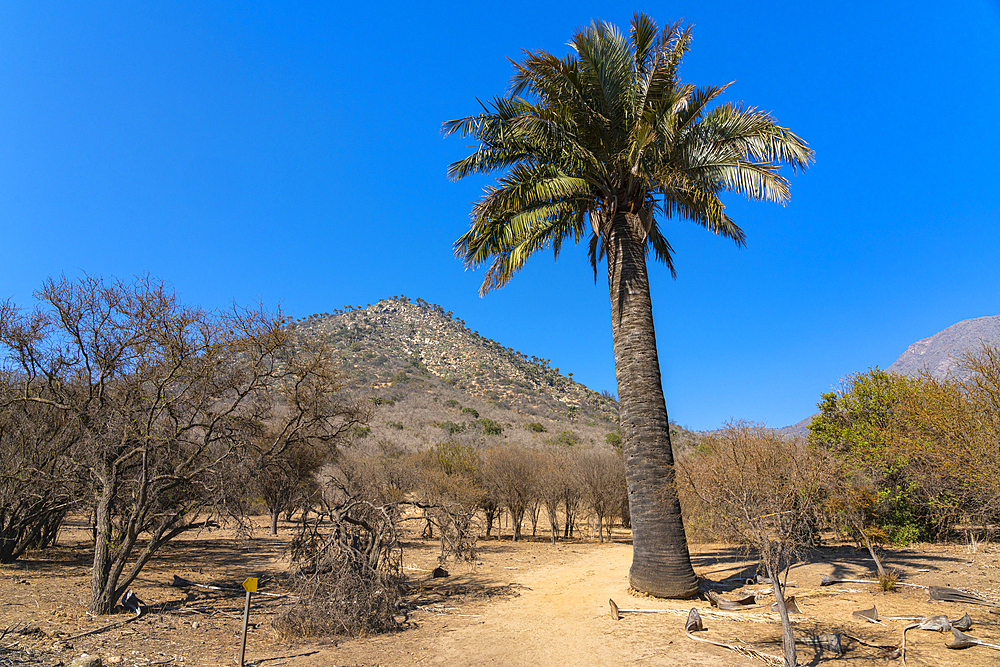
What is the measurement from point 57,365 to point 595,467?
70.0 ft

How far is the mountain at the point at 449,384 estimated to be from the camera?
1827 inches

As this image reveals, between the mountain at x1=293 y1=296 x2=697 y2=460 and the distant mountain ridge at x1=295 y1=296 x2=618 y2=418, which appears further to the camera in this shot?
the distant mountain ridge at x1=295 y1=296 x2=618 y2=418

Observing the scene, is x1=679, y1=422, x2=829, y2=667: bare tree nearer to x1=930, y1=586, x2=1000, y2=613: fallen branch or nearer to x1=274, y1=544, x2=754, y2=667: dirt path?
x1=274, y1=544, x2=754, y2=667: dirt path

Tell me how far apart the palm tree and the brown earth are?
75.4 inches

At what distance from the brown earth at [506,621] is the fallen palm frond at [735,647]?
0.12 metres

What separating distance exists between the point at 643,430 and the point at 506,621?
452 cm

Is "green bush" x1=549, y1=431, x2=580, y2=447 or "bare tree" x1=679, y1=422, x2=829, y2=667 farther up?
"green bush" x1=549, y1=431, x2=580, y2=447

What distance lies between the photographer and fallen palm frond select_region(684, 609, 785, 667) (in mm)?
6586

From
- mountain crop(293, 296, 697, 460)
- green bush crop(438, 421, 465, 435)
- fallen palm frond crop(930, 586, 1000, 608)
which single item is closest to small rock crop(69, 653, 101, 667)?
fallen palm frond crop(930, 586, 1000, 608)

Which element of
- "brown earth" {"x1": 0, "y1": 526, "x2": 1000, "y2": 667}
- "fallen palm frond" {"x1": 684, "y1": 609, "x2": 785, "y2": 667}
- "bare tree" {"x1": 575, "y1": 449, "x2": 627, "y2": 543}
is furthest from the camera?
"bare tree" {"x1": 575, "y1": 449, "x2": 627, "y2": 543}

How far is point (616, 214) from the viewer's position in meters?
11.6

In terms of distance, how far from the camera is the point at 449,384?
69.1 meters

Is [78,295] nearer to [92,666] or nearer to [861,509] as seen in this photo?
[92,666]

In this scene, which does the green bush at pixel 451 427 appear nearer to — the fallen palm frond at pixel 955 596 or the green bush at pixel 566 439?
the green bush at pixel 566 439
